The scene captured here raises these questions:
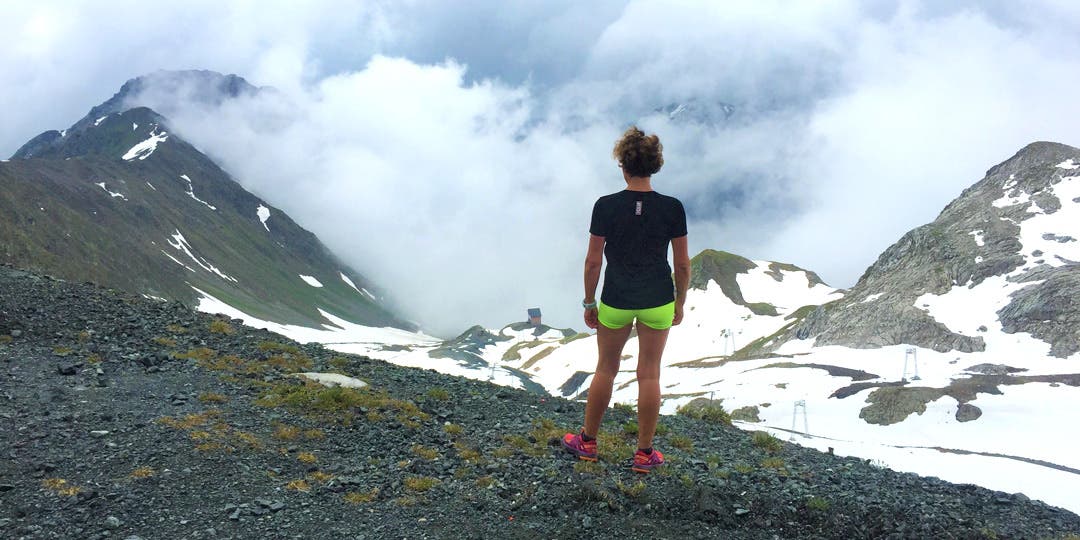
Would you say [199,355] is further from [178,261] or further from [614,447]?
[178,261]

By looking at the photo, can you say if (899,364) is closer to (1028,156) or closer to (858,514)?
(1028,156)

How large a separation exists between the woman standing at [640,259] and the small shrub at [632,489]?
0.94 m

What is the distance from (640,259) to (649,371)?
1577 millimetres

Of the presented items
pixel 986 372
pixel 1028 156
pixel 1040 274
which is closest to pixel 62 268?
pixel 986 372

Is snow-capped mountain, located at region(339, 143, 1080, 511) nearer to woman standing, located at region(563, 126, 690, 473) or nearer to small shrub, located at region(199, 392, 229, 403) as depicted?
woman standing, located at region(563, 126, 690, 473)

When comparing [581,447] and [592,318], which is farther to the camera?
[581,447]

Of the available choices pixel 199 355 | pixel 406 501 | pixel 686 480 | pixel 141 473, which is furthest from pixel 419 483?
pixel 199 355

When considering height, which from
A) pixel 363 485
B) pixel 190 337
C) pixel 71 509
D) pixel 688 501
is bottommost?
pixel 71 509

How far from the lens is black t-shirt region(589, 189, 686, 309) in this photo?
27.1 ft

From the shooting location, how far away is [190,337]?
1587 cm

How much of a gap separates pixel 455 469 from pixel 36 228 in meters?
169

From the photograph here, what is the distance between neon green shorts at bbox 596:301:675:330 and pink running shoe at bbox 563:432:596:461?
2.01m

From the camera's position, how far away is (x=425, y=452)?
32.0ft

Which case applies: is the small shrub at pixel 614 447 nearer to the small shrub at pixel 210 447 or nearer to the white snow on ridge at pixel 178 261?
the small shrub at pixel 210 447
